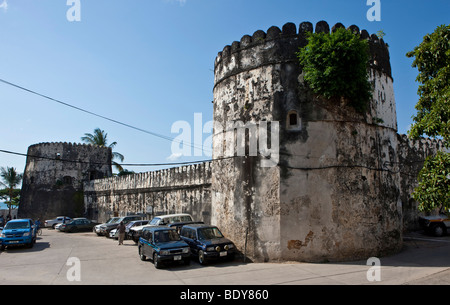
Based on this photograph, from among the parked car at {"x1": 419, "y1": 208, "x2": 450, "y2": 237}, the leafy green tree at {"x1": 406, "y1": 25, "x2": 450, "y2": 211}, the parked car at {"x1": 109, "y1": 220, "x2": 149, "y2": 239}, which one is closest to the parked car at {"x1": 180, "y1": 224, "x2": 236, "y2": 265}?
the leafy green tree at {"x1": 406, "y1": 25, "x2": 450, "y2": 211}

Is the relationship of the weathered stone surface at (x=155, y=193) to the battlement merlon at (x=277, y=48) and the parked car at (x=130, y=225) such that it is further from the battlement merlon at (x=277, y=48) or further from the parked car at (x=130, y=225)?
the battlement merlon at (x=277, y=48)

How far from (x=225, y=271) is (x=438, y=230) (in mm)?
13859

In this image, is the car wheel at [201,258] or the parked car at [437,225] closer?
the car wheel at [201,258]

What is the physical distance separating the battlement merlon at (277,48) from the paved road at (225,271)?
7.56m

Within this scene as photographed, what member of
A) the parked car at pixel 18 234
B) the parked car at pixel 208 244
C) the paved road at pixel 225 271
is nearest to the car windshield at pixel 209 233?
the parked car at pixel 208 244

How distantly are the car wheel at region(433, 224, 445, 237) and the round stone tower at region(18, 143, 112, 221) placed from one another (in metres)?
31.2

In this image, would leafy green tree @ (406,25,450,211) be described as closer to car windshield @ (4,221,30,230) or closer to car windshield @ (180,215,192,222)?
car windshield @ (180,215,192,222)

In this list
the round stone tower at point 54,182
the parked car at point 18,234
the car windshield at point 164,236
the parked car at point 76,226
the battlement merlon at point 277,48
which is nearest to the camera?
the car windshield at point 164,236

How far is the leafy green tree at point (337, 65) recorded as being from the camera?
11.1 meters

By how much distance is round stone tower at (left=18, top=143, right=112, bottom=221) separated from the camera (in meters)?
A: 34.1

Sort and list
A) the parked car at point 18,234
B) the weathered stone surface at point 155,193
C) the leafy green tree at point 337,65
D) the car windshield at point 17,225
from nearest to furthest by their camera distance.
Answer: the leafy green tree at point 337,65, the parked car at point 18,234, the car windshield at point 17,225, the weathered stone surface at point 155,193

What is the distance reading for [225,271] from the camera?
1040 cm
